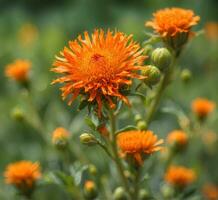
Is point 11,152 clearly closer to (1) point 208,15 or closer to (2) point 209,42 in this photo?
(2) point 209,42

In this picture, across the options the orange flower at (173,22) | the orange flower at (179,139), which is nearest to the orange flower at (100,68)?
the orange flower at (173,22)

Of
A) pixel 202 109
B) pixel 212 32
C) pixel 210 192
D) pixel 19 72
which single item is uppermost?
pixel 212 32

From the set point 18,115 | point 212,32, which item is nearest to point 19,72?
point 18,115

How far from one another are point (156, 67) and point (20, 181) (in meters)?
0.49

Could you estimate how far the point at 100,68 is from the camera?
96cm

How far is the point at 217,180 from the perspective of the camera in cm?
206

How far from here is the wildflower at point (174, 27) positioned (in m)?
1.10

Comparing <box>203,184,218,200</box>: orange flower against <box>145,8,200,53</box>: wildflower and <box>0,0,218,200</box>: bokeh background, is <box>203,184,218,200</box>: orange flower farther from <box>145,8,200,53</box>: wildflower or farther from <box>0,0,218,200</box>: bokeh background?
<box>145,8,200,53</box>: wildflower

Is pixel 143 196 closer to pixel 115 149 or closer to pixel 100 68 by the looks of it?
pixel 115 149

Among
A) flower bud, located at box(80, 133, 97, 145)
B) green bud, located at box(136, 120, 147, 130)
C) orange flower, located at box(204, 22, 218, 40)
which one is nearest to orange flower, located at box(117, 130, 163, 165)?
green bud, located at box(136, 120, 147, 130)

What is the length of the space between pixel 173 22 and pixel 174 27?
0.01m

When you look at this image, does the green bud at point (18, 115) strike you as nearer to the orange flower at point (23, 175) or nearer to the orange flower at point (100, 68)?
the orange flower at point (23, 175)

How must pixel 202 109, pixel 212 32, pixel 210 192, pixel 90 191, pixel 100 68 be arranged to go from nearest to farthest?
pixel 100 68 < pixel 90 191 < pixel 202 109 < pixel 210 192 < pixel 212 32

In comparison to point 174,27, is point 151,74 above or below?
below
